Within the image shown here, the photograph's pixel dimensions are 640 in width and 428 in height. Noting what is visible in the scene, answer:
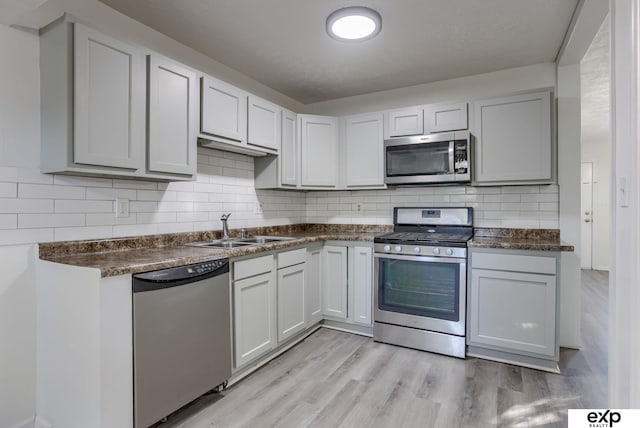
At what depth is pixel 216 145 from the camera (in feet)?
8.64

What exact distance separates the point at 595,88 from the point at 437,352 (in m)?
3.45

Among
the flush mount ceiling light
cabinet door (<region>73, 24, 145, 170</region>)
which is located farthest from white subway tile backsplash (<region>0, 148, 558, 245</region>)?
the flush mount ceiling light

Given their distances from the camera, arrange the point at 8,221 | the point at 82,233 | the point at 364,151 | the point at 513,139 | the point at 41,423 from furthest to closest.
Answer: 1. the point at 364,151
2. the point at 513,139
3. the point at 82,233
4. the point at 41,423
5. the point at 8,221

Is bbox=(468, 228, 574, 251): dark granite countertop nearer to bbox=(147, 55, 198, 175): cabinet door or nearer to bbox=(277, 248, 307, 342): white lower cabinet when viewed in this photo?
bbox=(277, 248, 307, 342): white lower cabinet

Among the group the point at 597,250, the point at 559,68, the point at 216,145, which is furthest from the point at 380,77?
the point at 597,250

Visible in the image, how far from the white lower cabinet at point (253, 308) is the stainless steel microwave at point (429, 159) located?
149 cm

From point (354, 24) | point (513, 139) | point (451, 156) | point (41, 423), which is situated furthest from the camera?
point (451, 156)

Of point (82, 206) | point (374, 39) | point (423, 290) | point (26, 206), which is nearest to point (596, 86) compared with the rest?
point (374, 39)

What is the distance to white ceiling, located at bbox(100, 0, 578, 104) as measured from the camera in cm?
215

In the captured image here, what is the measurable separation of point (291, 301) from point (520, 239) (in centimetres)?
206

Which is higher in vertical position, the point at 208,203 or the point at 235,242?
the point at 208,203

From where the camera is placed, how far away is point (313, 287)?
321 cm

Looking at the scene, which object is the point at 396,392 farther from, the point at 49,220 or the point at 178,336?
the point at 49,220

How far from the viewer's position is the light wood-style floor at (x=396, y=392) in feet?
6.29
